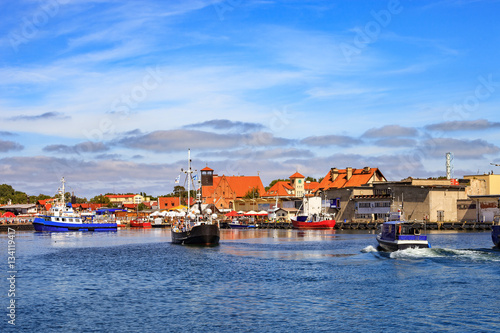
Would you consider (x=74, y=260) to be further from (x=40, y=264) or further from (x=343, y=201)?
(x=343, y=201)

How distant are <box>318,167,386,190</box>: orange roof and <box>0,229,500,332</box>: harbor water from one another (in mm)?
103850

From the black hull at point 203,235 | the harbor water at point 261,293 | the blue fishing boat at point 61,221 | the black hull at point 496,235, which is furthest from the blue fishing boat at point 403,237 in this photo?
the blue fishing boat at point 61,221

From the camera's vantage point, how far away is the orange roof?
172 metres

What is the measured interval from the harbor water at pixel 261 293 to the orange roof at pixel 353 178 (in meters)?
104

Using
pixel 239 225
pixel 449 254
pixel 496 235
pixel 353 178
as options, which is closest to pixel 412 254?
pixel 449 254

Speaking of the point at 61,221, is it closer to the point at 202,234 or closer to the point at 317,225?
the point at 317,225

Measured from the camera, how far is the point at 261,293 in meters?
43.5

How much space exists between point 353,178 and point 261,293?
449ft

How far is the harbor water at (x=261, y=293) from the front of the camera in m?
33.8

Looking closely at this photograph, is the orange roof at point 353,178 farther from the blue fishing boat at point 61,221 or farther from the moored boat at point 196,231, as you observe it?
the moored boat at point 196,231

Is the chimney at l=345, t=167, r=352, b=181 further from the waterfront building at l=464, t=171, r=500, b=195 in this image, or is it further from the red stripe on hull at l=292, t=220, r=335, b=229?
the waterfront building at l=464, t=171, r=500, b=195

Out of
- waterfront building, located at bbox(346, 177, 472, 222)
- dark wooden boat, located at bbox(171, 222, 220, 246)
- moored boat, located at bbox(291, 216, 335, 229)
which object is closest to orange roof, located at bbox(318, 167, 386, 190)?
waterfront building, located at bbox(346, 177, 472, 222)

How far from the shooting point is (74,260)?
232 feet

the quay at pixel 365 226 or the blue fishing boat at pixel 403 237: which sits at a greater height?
the blue fishing boat at pixel 403 237
